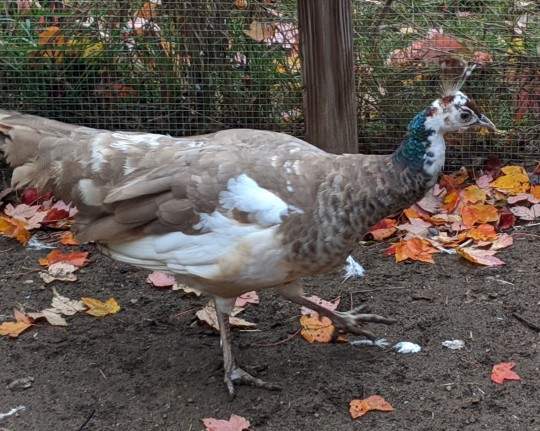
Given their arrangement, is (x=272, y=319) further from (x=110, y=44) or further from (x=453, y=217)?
(x=110, y=44)

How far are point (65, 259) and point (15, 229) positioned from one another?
0.47 metres

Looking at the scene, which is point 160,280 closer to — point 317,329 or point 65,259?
point 65,259

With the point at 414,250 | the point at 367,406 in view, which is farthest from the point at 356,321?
the point at 414,250

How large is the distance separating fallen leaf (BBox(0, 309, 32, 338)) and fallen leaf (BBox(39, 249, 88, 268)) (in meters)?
0.53

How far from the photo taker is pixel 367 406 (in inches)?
110

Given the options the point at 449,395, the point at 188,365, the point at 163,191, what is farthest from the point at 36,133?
the point at 449,395

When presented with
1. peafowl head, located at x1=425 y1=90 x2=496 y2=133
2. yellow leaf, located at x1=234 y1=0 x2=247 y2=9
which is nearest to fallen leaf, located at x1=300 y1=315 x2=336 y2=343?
peafowl head, located at x1=425 y1=90 x2=496 y2=133

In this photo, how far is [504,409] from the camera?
275 centimetres

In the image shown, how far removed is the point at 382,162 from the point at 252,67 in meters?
1.84

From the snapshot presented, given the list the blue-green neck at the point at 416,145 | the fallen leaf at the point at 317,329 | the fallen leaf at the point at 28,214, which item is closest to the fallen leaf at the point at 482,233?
the fallen leaf at the point at 317,329

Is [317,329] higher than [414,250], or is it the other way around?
[414,250]

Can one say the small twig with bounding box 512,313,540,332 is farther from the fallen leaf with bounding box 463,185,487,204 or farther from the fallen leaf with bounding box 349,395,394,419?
the fallen leaf with bounding box 463,185,487,204

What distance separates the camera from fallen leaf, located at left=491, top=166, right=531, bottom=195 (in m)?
4.34

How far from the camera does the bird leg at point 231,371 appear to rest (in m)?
2.97
